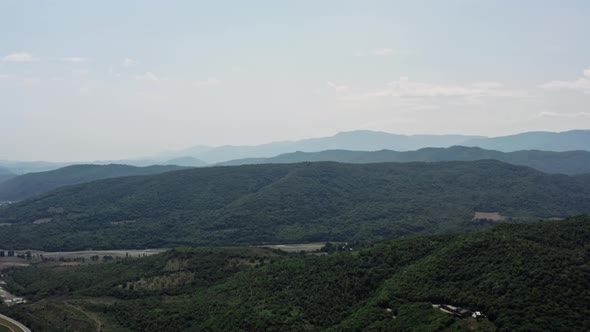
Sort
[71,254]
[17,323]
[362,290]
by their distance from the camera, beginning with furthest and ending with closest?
[71,254], [17,323], [362,290]

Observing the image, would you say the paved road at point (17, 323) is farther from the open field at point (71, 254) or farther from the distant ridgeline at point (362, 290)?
the open field at point (71, 254)

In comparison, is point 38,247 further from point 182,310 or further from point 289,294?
point 289,294

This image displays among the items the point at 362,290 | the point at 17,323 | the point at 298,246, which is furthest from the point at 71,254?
the point at 362,290

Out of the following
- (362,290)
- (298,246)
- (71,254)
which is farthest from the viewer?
(298,246)

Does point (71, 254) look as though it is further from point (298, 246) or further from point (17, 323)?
point (17, 323)

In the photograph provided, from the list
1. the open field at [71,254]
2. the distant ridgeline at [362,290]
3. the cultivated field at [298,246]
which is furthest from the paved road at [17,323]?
the cultivated field at [298,246]

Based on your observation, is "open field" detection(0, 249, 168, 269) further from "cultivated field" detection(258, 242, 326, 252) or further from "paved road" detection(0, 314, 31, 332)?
"paved road" detection(0, 314, 31, 332)

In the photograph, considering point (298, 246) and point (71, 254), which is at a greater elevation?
point (71, 254)

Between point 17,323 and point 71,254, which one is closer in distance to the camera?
point 17,323

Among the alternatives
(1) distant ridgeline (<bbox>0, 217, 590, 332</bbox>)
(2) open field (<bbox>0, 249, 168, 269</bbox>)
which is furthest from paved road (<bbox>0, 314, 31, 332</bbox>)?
(2) open field (<bbox>0, 249, 168, 269</bbox>)

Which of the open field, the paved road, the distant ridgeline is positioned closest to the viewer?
the distant ridgeline
